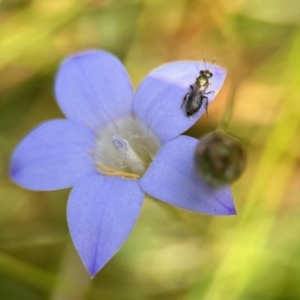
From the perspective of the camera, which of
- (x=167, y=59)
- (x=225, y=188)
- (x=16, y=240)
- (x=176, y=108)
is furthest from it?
(x=167, y=59)

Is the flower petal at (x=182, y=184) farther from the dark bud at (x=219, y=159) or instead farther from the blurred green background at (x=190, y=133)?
the blurred green background at (x=190, y=133)

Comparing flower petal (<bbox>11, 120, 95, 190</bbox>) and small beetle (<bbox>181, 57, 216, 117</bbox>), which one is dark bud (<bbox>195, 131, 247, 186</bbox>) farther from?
flower petal (<bbox>11, 120, 95, 190</bbox>)

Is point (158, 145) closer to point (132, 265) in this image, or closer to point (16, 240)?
point (132, 265)

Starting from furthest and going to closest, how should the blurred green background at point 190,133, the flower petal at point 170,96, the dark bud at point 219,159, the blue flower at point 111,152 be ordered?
the blurred green background at point 190,133 < the flower petal at point 170,96 < the blue flower at point 111,152 < the dark bud at point 219,159

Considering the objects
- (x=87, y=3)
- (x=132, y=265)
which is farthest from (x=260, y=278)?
(x=87, y=3)

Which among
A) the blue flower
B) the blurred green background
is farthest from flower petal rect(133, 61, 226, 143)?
the blurred green background

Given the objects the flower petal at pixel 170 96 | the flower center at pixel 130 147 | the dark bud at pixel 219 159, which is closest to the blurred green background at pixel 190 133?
the flower center at pixel 130 147

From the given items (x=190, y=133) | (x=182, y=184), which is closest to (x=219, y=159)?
(x=182, y=184)
